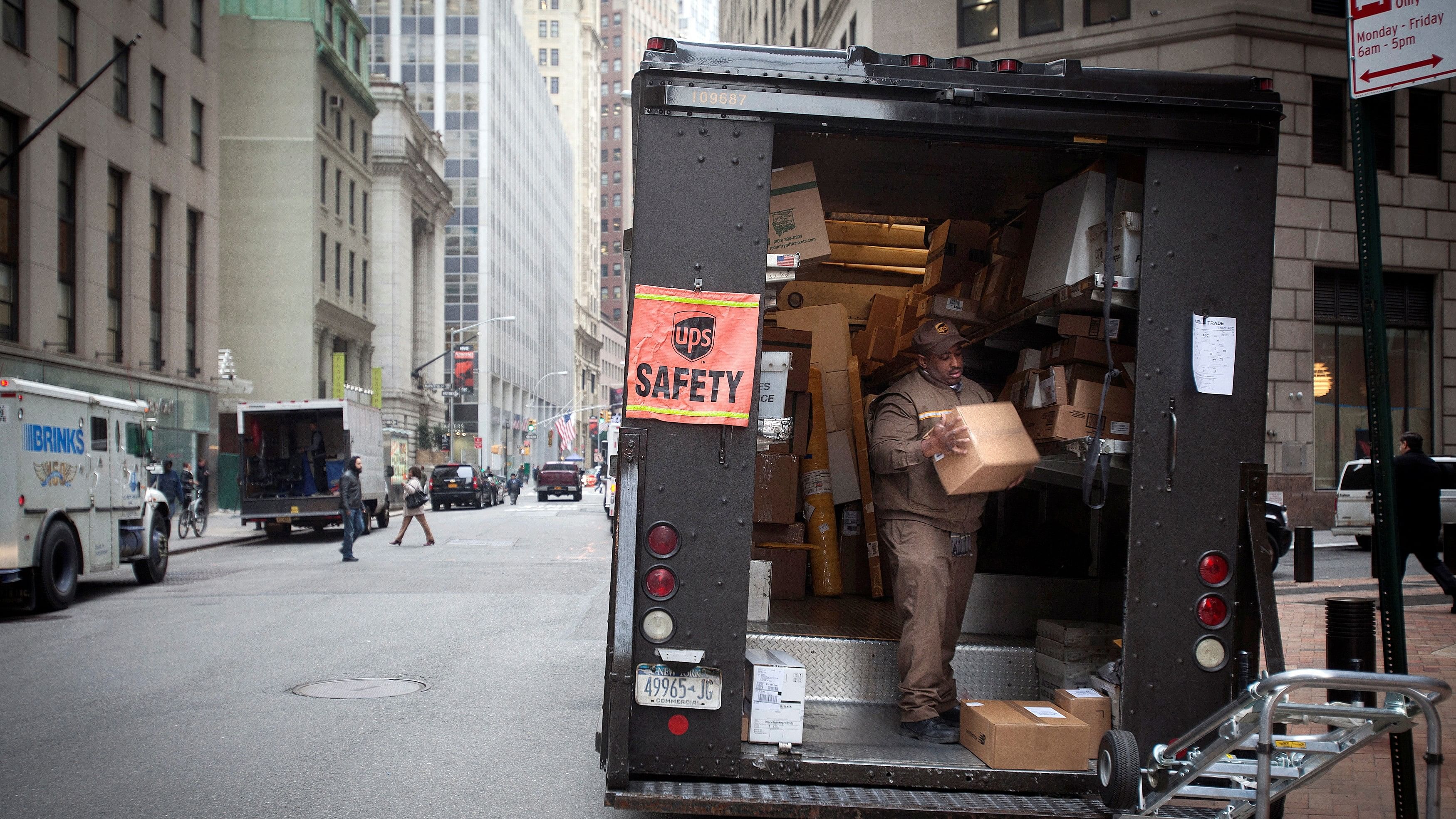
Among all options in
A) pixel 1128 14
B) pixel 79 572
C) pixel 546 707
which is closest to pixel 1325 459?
pixel 1128 14

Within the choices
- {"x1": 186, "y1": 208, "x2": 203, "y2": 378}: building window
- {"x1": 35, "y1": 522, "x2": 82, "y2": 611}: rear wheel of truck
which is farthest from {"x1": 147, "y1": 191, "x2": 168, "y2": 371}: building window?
{"x1": 35, "y1": 522, "x2": 82, "y2": 611}: rear wheel of truck

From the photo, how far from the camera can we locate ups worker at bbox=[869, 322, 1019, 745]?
16.7 feet

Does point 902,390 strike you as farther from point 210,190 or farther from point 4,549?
point 210,190

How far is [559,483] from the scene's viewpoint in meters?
53.6

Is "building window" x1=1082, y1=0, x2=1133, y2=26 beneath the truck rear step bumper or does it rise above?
above

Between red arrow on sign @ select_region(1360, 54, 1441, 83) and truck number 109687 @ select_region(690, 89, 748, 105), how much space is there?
2.25 meters

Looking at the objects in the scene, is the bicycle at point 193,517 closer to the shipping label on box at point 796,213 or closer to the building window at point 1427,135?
the shipping label on box at point 796,213

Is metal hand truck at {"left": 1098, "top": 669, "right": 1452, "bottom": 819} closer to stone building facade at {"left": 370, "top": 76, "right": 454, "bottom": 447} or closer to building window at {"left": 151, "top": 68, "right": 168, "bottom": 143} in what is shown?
building window at {"left": 151, "top": 68, "right": 168, "bottom": 143}

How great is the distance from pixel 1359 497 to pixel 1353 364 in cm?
572

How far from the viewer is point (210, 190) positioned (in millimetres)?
37406

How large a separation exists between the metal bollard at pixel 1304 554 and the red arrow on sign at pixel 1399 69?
1.81m

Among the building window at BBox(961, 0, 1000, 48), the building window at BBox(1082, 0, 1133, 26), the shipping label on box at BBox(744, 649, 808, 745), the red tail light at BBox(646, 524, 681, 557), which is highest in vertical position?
the building window at BBox(961, 0, 1000, 48)

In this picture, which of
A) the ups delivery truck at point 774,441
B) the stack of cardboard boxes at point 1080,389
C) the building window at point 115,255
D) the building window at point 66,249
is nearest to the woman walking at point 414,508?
the building window at point 66,249

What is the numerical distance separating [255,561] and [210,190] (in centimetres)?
2213
